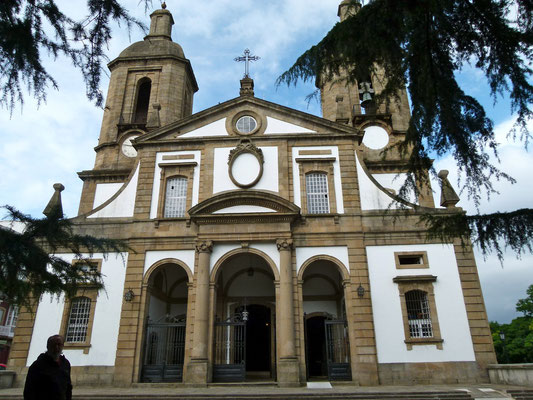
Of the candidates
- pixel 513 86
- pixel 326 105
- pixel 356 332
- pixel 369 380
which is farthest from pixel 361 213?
pixel 513 86

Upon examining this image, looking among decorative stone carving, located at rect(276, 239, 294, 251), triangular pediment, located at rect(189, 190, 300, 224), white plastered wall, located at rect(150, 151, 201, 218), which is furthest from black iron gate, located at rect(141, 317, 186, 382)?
decorative stone carving, located at rect(276, 239, 294, 251)

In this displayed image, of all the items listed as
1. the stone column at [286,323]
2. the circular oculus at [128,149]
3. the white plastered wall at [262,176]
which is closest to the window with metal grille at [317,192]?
the white plastered wall at [262,176]

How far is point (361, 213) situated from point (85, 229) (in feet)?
39.8

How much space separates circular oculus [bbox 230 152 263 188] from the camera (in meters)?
18.5

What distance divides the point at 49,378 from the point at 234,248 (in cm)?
1263

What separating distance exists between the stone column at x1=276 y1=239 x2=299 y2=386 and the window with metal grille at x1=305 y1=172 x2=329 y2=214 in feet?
7.16

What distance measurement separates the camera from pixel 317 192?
1861cm

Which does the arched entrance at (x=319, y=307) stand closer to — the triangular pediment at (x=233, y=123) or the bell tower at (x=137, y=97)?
the triangular pediment at (x=233, y=123)

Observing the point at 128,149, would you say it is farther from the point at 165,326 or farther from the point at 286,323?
the point at 286,323

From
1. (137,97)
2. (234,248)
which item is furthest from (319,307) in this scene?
(137,97)

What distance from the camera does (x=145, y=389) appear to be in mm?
14820

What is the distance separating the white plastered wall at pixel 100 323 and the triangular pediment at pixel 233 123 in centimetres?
646

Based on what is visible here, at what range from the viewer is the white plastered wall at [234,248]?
675 inches

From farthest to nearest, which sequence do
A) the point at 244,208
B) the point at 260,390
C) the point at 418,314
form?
1. the point at 244,208
2. the point at 418,314
3. the point at 260,390
